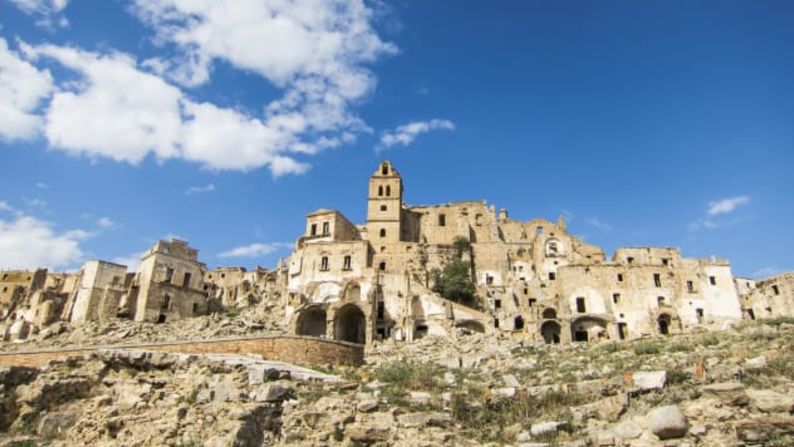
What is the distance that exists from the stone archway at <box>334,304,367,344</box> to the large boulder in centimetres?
3429

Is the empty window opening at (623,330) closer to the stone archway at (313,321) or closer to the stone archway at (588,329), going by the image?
the stone archway at (588,329)

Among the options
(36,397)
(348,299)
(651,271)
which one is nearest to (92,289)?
(348,299)

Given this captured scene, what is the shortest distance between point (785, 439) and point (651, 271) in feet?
137

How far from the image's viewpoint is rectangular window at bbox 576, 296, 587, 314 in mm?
48281

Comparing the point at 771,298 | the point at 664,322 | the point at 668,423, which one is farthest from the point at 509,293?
the point at 668,423

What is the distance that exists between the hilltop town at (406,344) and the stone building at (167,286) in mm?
183

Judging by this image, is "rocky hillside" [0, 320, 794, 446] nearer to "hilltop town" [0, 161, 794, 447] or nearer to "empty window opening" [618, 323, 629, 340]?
"hilltop town" [0, 161, 794, 447]

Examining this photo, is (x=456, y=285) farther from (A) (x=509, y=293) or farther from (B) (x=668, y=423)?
(B) (x=668, y=423)

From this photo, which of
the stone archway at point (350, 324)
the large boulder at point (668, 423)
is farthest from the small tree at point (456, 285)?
the large boulder at point (668, 423)

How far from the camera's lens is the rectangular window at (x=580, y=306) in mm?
48281

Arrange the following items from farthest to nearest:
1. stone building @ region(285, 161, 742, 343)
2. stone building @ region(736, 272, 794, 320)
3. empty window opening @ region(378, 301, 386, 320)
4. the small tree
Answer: the small tree, stone building @ region(736, 272, 794, 320), empty window opening @ region(378, 301, 386, 320), stone building @ region(285, 161, 742, 343)

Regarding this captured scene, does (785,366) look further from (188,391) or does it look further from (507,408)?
(188,391)

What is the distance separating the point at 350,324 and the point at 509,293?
51.5ft

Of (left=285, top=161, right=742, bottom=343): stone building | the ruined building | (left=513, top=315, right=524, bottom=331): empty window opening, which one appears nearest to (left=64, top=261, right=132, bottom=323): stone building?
the ruined building
